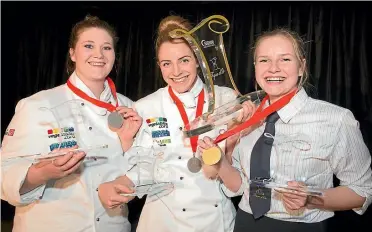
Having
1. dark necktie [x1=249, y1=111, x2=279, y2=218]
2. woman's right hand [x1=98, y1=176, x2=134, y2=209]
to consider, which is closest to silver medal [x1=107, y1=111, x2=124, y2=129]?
woman's right hand [x1=98, y1=176, x2=134, y2=209]

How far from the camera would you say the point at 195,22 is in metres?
2.53

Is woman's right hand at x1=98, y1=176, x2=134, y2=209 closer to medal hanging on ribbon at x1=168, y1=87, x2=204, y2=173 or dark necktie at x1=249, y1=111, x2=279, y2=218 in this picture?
medal hanging on ribbon at x1=168, y1=87, x2=204, y2=173

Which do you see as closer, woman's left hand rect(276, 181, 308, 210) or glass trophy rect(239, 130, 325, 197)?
woman's left hand rect(276, 181, 308, 210)

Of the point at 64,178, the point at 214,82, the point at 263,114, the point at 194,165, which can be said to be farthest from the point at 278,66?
the point at 64,178

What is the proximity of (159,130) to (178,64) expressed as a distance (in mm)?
304

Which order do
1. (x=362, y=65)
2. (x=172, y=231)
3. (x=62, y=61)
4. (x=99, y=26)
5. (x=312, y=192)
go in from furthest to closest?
(x=62, y=61) → (x=362, y=65) → (x=99, y=26) → (x=172, y=231) → (x=312, y=192)

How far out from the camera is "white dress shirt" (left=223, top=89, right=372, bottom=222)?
1339 millimetres

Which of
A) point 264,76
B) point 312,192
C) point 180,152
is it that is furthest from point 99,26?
point 312,192

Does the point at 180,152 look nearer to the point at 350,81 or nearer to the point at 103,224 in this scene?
the point at 103,224

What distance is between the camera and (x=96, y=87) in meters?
1.75

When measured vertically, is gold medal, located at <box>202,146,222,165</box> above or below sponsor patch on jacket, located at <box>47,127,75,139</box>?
below

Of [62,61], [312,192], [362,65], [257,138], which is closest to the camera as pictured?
[312,192]

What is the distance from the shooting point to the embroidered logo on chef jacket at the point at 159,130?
1.62 meters

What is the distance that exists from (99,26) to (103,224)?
916 mm
